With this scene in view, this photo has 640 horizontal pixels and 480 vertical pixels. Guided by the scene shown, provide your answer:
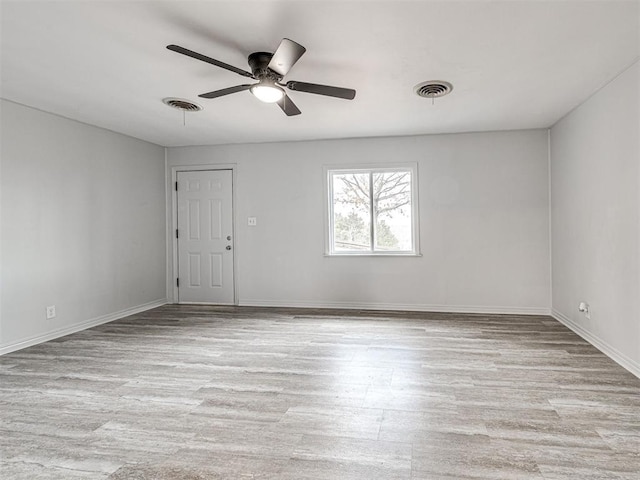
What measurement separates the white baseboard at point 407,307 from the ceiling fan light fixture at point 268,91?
11.1 feet

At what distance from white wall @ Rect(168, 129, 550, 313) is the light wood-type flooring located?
1.16m

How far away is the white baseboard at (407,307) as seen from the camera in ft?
17.1

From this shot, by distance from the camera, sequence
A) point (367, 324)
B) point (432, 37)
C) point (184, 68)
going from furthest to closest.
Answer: point (367, 324) < point (184, 68) < point (432, 37)

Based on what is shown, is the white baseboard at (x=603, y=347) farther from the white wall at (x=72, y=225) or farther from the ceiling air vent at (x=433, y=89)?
the white wall at (x=72, y=225)

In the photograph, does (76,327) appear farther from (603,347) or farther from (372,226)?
(603,347)

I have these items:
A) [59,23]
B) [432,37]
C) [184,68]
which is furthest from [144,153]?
[432,37]

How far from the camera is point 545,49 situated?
2.82 m

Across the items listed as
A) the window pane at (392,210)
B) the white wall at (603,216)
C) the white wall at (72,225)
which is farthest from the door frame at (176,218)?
the white wall at (603,216)

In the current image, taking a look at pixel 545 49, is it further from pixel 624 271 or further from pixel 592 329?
pixel 592 329

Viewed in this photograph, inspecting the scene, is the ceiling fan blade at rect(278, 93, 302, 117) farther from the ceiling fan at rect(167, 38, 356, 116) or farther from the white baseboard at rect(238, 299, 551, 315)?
the white baseboard at rect(238, 299, 551, 315)

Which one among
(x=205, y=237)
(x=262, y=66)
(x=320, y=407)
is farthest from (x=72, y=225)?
(x=320, y=407)

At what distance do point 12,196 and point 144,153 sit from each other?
6.76ft

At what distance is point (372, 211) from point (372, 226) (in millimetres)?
207

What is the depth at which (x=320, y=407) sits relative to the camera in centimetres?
255
